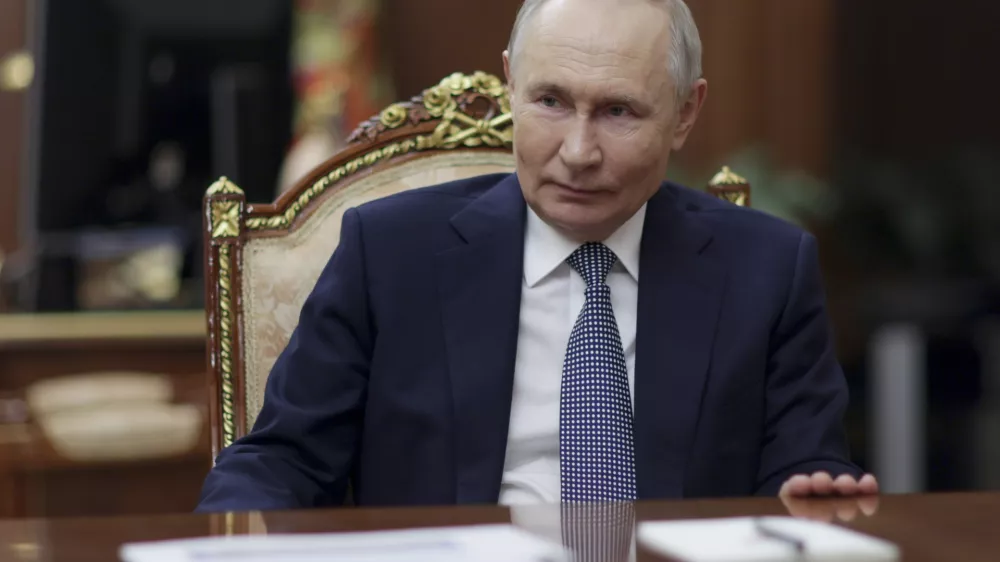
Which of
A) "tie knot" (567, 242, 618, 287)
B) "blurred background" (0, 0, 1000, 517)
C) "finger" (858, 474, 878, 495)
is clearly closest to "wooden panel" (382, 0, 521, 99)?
"blurred background" (0, 0, 1000, 517)

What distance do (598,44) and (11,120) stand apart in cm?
377

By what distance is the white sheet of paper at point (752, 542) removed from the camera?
3.71 feet

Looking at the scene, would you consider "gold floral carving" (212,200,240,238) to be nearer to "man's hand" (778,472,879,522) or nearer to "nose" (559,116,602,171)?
"nose" (559,116,602,171)

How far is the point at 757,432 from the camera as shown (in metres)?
1.95

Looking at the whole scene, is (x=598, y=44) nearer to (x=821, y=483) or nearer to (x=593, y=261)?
(x=593, y=261)

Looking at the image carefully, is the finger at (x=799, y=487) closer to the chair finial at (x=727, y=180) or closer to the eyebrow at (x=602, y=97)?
the eyebrow at (x=602, y=97)

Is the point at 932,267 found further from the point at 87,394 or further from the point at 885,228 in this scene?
the point at 87,394

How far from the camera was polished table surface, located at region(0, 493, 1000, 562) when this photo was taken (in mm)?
1206

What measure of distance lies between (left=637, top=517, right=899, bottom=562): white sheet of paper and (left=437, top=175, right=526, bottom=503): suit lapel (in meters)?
0.59

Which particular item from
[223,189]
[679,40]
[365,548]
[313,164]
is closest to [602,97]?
[679,40]

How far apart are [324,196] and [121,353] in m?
1.87

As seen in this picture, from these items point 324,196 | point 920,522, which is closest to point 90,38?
point 324,196

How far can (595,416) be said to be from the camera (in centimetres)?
184

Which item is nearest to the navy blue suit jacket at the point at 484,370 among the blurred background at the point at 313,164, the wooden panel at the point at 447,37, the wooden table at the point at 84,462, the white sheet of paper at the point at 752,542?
the white sheet of paper at the point at 752,542
